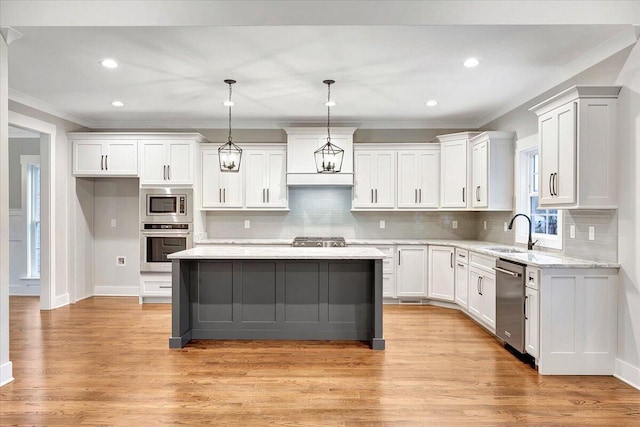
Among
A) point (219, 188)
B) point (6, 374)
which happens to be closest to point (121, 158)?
point (219, 188)

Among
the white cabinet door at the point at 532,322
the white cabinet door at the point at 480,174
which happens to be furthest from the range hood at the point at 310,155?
the white cabinet door at the point at 532,322

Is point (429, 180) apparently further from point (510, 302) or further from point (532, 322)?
point (532, 322)

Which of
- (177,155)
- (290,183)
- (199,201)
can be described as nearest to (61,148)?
(177,155)

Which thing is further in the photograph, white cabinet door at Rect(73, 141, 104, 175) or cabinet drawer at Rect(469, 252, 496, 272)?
white cabinet door at Rect(73, 141, 104, 175)

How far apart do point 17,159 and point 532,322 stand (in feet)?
25.7

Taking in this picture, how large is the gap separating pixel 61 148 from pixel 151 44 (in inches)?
135

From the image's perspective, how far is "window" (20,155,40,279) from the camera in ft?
22.9

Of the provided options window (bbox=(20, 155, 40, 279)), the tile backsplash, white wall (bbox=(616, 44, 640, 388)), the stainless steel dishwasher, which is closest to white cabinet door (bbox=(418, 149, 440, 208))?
the tile backsplash

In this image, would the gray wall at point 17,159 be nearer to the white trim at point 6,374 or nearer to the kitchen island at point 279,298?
the kitchen island at point 279,298

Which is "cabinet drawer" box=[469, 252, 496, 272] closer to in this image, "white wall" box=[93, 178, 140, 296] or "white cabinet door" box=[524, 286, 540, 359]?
"white cabinet door" box=[524, 286, 540, 359]

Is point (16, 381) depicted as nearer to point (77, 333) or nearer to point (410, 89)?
point (77, 333)

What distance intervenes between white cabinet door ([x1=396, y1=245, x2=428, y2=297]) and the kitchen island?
196 cm

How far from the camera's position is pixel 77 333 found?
184 inches

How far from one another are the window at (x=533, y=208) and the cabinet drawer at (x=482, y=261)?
614 mm
